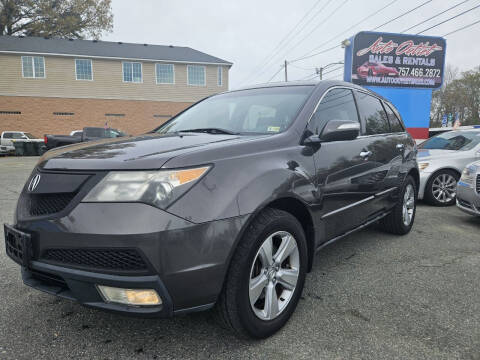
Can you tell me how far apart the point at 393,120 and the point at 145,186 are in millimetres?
3521

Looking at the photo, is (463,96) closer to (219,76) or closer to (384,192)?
(219,76)

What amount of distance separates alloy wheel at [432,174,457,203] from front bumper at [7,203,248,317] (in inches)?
219

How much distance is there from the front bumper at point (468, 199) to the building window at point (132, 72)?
2392cm

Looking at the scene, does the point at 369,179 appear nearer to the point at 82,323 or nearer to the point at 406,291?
the point at 406,291

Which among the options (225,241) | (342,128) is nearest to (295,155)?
(342,128)

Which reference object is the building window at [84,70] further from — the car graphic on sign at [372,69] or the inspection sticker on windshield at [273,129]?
the inspection sticker on windshield at [273,129]

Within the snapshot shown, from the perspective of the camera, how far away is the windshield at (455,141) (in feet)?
21.2

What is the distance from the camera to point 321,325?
2.26 meters

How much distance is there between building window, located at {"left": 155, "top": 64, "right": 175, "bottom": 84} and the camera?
25141mm

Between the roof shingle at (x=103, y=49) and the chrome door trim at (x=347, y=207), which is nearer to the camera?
the chrome door trim at (x=347, y=207)

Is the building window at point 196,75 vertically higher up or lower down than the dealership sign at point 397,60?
higher up

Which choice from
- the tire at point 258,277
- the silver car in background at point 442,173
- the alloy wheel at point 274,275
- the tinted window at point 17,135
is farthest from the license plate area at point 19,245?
the tinted window at point 17,135

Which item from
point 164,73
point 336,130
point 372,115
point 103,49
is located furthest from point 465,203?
point 103,49

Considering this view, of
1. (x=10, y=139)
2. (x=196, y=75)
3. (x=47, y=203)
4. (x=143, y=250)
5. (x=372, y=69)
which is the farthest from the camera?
(x=196, y=75)
